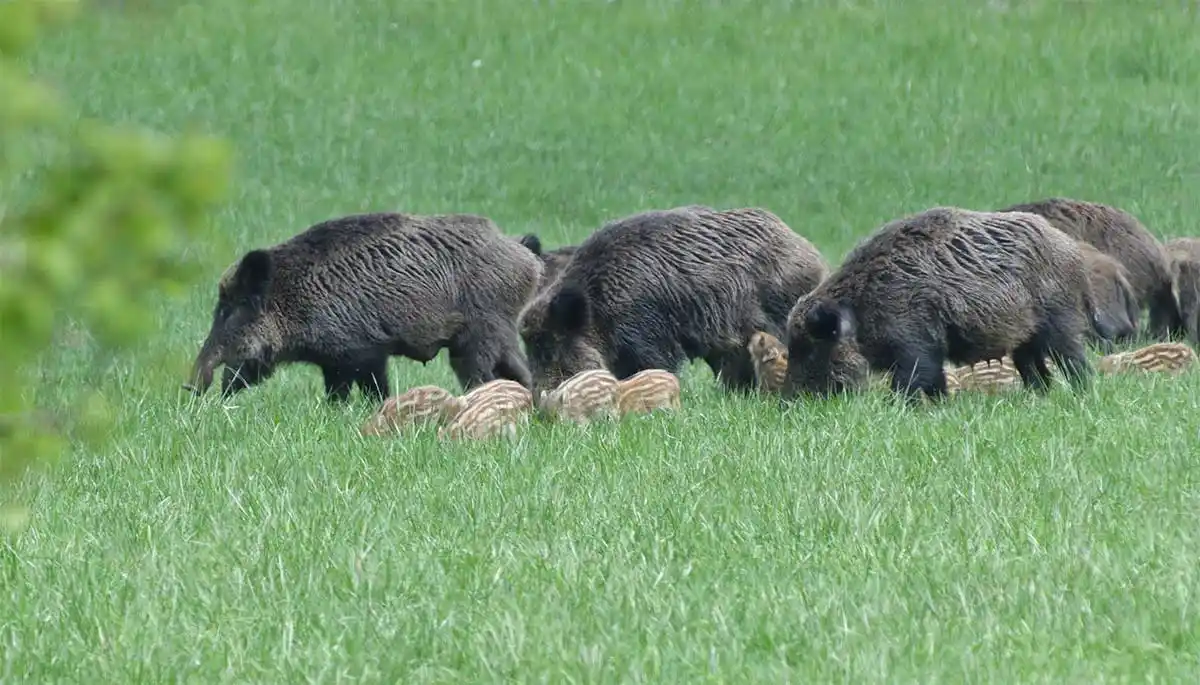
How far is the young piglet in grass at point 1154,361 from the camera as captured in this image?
10523 millimetres

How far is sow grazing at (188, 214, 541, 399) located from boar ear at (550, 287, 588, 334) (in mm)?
782

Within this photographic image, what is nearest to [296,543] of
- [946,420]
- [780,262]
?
[946,420]

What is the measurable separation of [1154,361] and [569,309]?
144 inches

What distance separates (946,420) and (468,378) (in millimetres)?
3601

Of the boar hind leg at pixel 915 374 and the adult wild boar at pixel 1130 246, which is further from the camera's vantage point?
the adult wild boar at pixel 1130 246

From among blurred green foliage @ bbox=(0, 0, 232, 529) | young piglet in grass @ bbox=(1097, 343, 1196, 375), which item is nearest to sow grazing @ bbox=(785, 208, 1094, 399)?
young piglet in grass @ bbox=(1097, 343, 1196, 375)

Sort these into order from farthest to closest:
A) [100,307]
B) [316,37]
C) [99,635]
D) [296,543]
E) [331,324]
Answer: [316,37]
[331,324]
[296,543]
[99,635]
[100,307]

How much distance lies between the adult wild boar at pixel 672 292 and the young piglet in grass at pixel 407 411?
1.26 meters

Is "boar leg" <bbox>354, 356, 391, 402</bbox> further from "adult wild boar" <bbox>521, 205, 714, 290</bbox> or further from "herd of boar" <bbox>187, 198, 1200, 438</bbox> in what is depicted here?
"adult wild boar" <bbox>521, 205, 714, 290</bbox>

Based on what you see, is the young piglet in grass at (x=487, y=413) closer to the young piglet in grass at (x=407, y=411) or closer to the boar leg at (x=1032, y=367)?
the young piglet in grass at (x=407, y=411)

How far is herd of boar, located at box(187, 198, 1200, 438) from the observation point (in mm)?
9352

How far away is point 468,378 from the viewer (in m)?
11.0

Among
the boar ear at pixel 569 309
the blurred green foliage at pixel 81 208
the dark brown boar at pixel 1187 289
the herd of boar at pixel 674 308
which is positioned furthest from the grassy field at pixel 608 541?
the dark brown boar at pixel 1187 289

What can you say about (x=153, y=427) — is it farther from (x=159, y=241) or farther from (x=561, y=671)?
(x=159, y=241)
